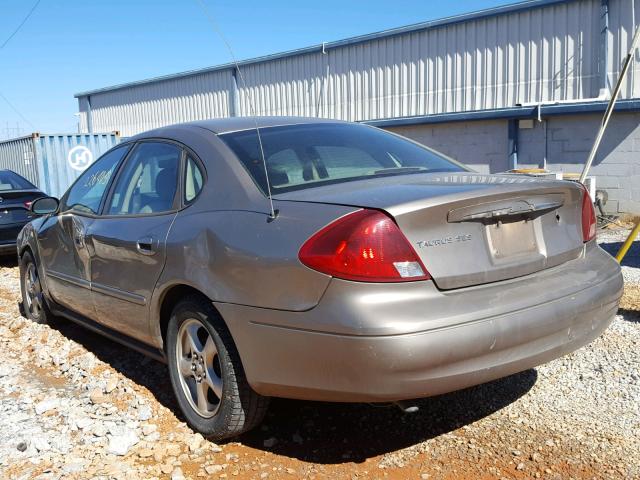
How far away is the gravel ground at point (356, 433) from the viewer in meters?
3.04

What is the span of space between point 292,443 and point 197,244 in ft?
3.66

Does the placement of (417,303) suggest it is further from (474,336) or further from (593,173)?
(593,173)

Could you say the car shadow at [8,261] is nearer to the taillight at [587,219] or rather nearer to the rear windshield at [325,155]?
the rear windshield at [325,155]

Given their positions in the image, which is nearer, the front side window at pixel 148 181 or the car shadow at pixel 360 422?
the car shadow at pixel 360 422

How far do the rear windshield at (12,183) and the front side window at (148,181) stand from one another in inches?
310

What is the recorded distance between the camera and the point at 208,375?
334 cm

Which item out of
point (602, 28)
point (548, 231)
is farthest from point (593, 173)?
point (548, 231)

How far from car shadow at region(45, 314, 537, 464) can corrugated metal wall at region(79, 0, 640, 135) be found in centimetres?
741

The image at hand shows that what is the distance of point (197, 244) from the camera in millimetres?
3270

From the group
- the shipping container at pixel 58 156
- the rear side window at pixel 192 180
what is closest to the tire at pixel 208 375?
the rear side window at pixel 192 180

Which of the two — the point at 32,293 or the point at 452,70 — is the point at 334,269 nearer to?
the point at 32,293

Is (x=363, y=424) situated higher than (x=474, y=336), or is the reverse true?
(x=474, y=336)

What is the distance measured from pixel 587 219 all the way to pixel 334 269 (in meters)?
1.54

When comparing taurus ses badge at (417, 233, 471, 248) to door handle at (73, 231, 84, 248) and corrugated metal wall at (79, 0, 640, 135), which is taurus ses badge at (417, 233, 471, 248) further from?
corrugated metal wall at (79, 0, 640, 135)
